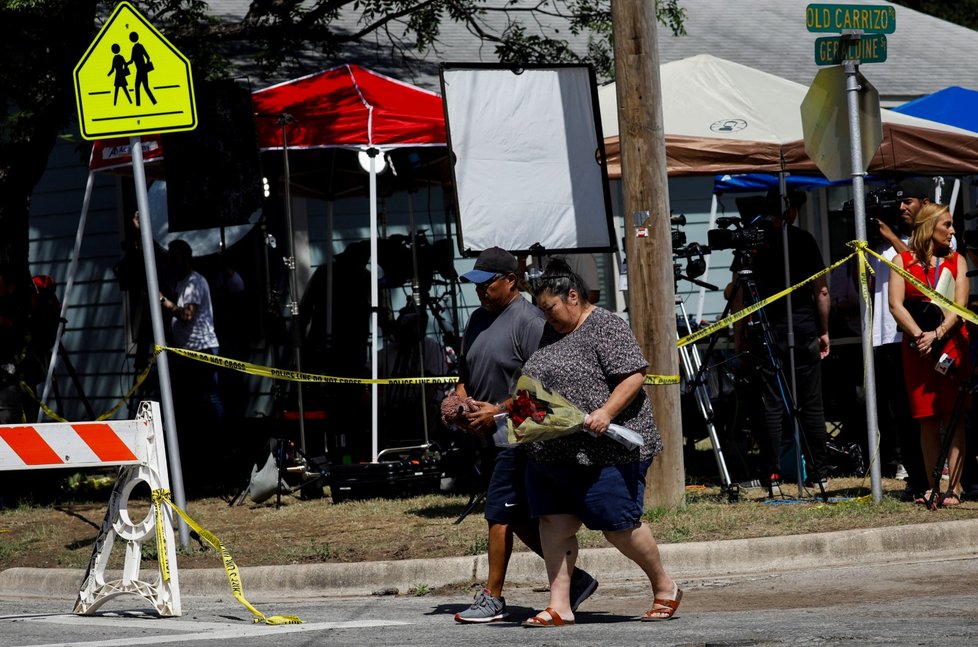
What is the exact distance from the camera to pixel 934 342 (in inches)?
364

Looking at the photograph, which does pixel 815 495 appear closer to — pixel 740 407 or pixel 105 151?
pixel 740 407

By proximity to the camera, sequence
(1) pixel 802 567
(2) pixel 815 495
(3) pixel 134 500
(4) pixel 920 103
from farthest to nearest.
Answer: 1. (4) pixel 920 103
2. (3) pixel 134 500
3. (2) pixel 815 495
4. (1) pixel 802 567

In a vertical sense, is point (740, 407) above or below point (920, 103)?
below

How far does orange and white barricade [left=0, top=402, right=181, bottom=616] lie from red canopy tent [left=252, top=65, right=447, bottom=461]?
4.03 meters

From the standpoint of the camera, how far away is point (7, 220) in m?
12.8

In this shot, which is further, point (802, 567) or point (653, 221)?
point (653, 221)

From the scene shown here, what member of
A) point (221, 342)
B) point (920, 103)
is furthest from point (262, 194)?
point (920, 103)

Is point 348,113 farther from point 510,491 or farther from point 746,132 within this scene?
point 510,491

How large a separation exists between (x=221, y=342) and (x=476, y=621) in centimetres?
941

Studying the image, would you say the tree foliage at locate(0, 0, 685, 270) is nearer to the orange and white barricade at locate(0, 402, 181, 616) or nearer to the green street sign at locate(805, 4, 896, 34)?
the green street sign at locate(805, 4, 896, 34)

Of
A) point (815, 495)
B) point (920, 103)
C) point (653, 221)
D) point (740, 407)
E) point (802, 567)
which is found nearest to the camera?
point (802, 567)

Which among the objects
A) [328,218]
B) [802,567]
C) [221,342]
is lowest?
[802,567]

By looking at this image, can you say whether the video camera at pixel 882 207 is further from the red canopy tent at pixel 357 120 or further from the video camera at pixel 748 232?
the red canopy tent at pixel 357 120

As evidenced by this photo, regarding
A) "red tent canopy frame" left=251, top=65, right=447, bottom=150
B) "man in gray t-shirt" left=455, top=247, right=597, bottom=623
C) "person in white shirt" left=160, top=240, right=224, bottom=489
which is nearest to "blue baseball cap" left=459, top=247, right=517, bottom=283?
"man in gray t-shirt" left=455, top=247, right=597, bottom=623
